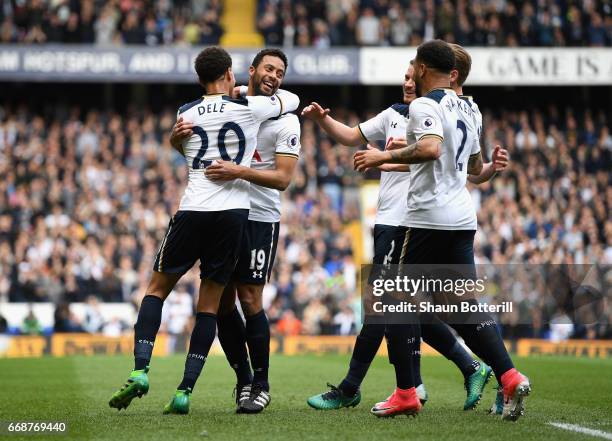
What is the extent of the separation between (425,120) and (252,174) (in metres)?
1.19

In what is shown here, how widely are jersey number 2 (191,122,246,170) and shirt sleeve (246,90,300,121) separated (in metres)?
0.16

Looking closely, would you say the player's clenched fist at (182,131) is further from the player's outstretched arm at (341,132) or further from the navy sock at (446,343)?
the navy sock at (446,343)

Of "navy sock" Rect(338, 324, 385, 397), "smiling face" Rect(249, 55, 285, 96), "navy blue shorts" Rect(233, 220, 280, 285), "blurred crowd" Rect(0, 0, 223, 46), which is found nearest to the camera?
"navy blue shorts" Rect(233, 220, 280, 285)

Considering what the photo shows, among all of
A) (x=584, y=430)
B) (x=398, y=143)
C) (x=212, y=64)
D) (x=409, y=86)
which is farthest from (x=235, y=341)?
(x=584, y=430)

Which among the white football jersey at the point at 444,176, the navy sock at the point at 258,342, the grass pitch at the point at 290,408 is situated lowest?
the grass pitch at the point at 290,408

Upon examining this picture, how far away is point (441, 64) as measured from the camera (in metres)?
6.50

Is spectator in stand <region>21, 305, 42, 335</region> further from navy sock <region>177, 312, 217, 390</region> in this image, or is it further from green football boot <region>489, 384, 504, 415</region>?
green football boot <region>489, 384, 504, 415</region>

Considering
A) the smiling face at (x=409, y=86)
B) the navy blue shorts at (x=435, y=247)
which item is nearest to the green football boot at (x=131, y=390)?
the navy blue shorts at (x=435, y=247)

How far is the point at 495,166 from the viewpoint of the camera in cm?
744

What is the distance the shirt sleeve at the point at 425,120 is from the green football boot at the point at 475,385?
78.2 inches

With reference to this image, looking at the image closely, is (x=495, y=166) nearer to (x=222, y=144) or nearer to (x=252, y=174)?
(x=252, y=174)

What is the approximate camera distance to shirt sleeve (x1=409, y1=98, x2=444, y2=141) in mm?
6285

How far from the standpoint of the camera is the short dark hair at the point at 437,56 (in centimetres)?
648

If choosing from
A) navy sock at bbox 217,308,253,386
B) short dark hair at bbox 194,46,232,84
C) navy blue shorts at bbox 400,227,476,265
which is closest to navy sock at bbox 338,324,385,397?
navy sock at bbox 217,308,253,386
